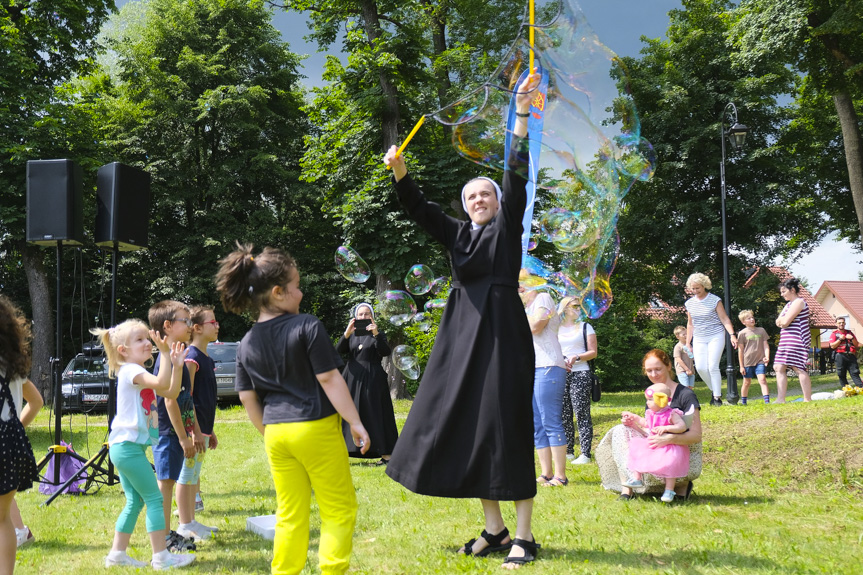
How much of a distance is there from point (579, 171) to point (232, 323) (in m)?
21.1

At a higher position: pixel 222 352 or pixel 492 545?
pixel 222 352

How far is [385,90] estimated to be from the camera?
1916 centimetres

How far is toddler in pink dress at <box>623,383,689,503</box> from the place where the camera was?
5305mm

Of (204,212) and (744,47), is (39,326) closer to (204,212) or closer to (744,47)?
(204,212)

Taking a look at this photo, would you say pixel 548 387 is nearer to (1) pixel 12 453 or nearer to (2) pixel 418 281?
A: (2) pixel 418 281

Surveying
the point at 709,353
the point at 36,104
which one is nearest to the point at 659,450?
the point at 709,353

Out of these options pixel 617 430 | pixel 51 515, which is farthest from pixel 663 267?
pixel 51 515

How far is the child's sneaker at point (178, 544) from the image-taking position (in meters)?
4.54

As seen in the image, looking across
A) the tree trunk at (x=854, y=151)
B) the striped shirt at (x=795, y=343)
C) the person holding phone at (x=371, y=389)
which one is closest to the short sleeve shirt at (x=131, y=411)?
the person holding phone at (x=371, y=389)

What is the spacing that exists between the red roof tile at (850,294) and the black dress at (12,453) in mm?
62082

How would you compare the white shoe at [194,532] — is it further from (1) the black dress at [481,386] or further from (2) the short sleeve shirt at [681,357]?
(2) the short sleeve shirt at [681,357]

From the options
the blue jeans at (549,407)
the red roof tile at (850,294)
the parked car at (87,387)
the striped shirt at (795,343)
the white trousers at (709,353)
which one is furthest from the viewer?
the red roof tile at (850,294)

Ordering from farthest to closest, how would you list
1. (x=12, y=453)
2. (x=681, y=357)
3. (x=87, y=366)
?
1. (x=87, y=366)
2. (x=681, y=357)
3. (x=12, y=453)

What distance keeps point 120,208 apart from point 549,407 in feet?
16.3
